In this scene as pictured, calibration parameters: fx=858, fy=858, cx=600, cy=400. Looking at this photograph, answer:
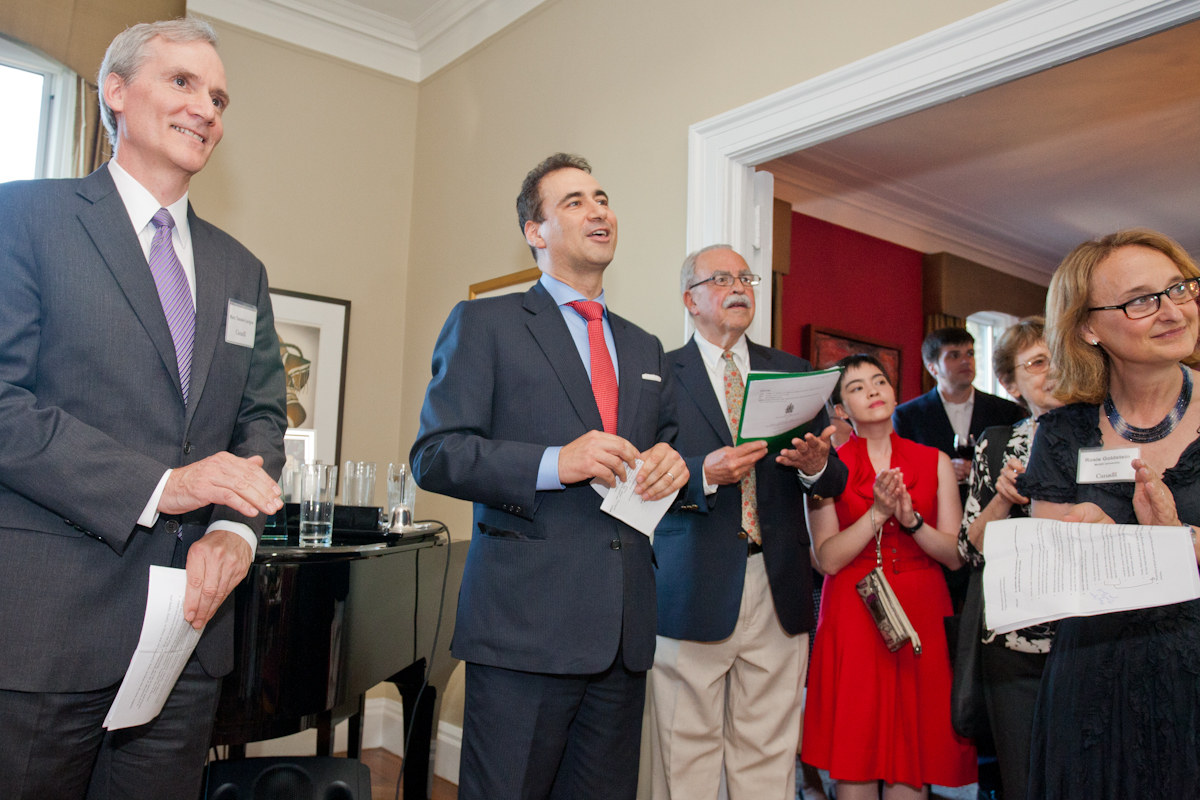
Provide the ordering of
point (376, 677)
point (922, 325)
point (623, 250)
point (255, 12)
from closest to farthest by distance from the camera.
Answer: point (376, 677) → point (623, 250) → point (255, 12) → point (922, 325)

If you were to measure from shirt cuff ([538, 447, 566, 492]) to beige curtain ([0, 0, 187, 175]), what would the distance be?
8.84 ft

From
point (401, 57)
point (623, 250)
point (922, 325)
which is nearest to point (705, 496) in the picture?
point (623, 250)

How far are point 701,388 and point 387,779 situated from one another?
2.28 meters

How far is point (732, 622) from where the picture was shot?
2.34m

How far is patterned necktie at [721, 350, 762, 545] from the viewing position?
2469 millimetres

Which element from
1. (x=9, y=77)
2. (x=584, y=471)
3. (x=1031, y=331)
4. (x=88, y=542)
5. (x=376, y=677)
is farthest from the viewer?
(x=9, y=77)

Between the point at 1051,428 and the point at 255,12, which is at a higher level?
the point at 255,12

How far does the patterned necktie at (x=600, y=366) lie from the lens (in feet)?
6.01

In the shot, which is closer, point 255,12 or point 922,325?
point 255,12

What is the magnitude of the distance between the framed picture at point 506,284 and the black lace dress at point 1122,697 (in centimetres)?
236

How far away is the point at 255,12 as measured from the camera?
4.11m

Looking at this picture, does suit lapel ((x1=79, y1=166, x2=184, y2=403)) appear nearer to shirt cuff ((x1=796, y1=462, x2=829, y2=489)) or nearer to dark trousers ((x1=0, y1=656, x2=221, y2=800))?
dark trousers ((x1=0, y1=656, x2=221, y2=800))

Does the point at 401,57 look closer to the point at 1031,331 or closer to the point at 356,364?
the point at 356,364

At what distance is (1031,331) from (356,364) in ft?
10.0
